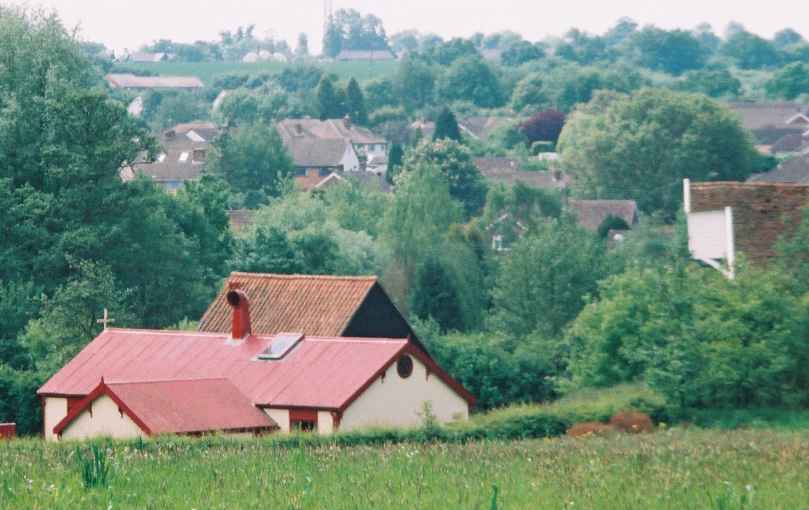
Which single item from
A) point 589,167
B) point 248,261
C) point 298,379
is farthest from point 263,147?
point 298,379

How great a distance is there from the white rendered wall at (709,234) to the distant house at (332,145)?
9587cm

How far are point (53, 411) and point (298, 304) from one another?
23.1ft

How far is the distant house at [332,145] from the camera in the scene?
135m

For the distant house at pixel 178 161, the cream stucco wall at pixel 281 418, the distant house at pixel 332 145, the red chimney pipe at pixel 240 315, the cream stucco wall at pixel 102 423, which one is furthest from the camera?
the distant house at pixel 332 145

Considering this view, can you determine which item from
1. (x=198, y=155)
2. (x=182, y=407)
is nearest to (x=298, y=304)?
(x=182, y=407)

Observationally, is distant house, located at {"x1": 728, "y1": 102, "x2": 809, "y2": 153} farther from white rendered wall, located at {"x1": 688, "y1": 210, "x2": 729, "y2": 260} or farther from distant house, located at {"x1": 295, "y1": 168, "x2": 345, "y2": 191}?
white rendered wall, located at {"x1": 688, "y1": 210, "x2": 729, "y2": 260}

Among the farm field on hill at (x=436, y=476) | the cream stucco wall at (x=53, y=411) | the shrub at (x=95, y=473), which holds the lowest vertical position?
the cream stucco wall at (x=53, y=411)

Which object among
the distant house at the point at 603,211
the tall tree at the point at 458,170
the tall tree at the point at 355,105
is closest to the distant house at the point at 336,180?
the tall tree at the point at 458,170

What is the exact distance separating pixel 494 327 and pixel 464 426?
27.8 m

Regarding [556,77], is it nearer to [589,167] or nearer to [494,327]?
[589,167]

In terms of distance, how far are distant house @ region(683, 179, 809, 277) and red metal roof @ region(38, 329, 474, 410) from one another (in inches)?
230

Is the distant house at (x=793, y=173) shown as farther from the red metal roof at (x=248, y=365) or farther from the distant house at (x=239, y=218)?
the red metal roof at (x=248, y=365)

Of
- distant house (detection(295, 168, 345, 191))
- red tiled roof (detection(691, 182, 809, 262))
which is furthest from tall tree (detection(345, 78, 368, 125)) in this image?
red tiled roof (detection(691, 182, 809, 262))

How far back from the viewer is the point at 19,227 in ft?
162
